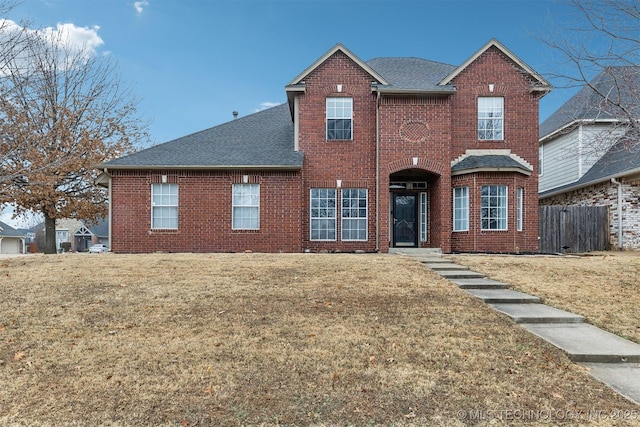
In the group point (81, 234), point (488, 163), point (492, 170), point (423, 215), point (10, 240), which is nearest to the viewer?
point (492, 170)

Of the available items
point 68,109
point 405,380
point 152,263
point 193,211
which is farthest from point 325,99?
point 68,109

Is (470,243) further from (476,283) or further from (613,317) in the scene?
(613,317)

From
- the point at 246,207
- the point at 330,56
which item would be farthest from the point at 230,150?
the point at 330,56

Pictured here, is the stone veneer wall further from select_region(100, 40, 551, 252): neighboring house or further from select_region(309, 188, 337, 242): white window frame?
select_region(309, 188, 337, 242): white window frame

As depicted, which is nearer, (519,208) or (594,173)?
(519,208)

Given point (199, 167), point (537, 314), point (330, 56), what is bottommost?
point (537, 314)

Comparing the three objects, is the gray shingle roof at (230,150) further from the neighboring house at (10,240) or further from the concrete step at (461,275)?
the neighboring house at (10,240)

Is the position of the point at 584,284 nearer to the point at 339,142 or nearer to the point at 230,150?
the point at 339,142

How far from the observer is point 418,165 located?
1419 centimetres

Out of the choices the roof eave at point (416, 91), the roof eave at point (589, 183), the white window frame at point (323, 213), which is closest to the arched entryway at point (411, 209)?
the white window frame at point (323, 213)

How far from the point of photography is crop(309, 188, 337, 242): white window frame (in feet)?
48.6

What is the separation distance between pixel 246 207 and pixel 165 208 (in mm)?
2912

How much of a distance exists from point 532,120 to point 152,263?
13707mm

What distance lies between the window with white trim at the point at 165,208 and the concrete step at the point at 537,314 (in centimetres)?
1135
